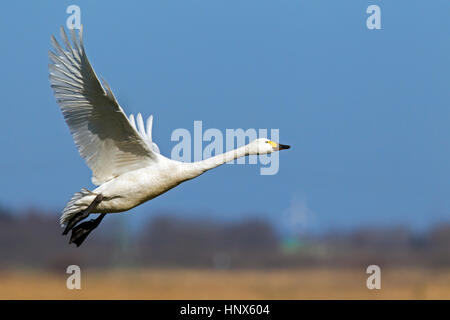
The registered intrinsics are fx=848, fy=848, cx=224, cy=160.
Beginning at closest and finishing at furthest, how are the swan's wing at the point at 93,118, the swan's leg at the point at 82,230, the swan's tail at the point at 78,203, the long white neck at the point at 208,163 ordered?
the swan's wing at the point at 93,118 < the long white neck at the point at 208,163 < the swan's tail at the point at 78,203 < the swan's leg at the point at 82,230

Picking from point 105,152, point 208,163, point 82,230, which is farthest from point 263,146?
point 82,230

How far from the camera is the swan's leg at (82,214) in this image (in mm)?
10453

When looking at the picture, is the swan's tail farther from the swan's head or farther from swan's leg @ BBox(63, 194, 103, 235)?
the swan's head

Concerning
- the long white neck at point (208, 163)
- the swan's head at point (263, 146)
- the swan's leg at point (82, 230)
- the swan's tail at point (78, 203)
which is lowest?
the swan's leg at point (82, 230)

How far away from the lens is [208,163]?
1052cm

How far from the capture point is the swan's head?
35.9 ft

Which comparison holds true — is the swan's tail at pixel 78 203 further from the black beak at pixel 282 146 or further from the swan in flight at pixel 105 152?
the black beak at pixel 282 146

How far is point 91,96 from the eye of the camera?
1005 centimetres

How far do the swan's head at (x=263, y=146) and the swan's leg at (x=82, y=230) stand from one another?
6.86ft

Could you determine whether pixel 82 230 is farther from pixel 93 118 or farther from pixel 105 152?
pixel 93 118

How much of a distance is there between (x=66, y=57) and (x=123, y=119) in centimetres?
99

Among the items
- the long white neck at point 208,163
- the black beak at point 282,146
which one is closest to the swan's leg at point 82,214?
the long white neck at point 208,163
